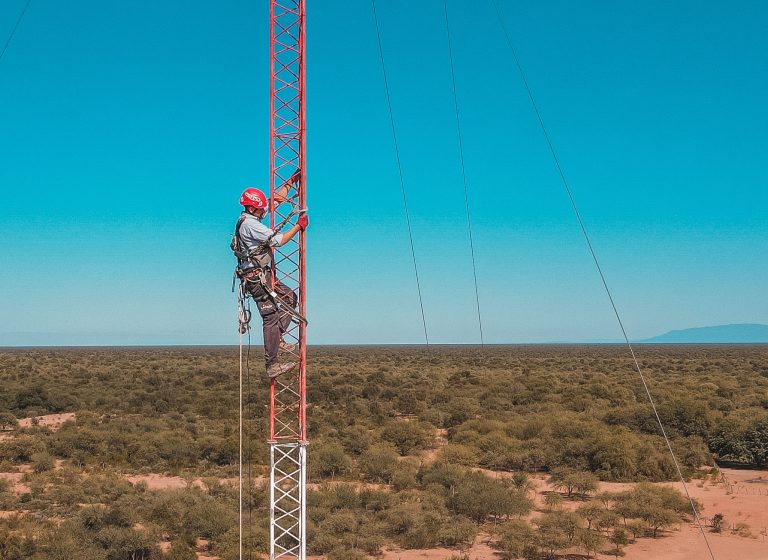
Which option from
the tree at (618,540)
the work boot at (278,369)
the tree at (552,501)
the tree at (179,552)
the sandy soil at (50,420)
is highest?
the work boot at (278,369)

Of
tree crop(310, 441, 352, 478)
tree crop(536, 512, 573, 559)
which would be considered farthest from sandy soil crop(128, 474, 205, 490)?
tree crop(536, 512, 573, 559)

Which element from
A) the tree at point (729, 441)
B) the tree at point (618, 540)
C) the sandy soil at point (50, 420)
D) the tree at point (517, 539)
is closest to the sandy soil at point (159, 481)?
the tree at point (517, 539)

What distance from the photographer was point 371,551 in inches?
686

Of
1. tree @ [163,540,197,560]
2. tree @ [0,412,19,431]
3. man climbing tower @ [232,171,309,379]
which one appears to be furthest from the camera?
tree @ [0,412,19,431]

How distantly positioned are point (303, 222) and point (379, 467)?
16.9 meters

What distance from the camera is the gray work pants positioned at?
976 centimetres

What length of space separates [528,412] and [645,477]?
13.5m

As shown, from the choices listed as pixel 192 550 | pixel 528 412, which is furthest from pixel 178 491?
pixel 528 412

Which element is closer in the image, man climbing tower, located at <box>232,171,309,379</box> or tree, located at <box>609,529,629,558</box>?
man climbing tower, located at <box>232,171,309,379</box>

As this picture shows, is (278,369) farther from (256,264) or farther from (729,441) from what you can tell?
(729,441)

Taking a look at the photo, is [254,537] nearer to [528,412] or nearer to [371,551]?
[371,551]

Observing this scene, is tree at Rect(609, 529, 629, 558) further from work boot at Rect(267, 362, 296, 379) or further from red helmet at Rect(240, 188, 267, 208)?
red helmet at Rect(240, 188, 267, 208)

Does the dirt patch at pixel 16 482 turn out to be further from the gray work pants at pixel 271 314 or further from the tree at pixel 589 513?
the tree at pixel 589 513

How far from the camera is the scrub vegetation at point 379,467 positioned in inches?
709
